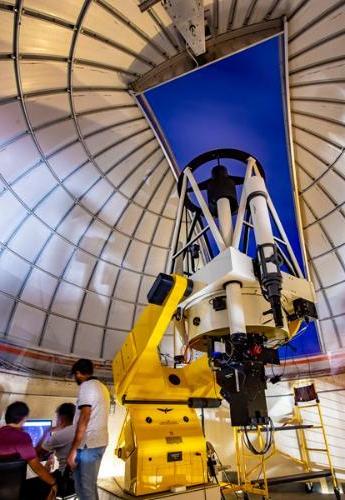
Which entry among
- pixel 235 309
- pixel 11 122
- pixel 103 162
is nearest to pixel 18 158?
pixel 11 122

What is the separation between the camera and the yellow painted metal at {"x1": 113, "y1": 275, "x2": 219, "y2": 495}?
345cm

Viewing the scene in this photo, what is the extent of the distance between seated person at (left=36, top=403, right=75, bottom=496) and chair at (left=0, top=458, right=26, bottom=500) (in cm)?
53

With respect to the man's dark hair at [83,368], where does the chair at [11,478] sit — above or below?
below

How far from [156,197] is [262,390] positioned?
7564mm

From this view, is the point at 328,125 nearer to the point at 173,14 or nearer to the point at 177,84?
the point at 177,84

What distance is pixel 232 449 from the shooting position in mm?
10297

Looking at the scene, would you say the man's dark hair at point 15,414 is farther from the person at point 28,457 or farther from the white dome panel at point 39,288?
the white dome panel at point 39,288

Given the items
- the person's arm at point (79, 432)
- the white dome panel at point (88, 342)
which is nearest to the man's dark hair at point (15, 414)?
the person's arm at point (79, 432)

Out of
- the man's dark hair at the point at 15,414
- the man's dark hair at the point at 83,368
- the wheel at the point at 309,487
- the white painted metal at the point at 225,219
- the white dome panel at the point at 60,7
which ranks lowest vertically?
the wheel at the point at 309,487

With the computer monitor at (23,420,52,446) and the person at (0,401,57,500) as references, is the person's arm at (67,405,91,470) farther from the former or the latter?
the computer monitor at (23,420,52,446)

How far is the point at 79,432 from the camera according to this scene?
3.42 meters

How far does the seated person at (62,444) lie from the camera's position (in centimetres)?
355

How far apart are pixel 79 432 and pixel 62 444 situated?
125 centimetres

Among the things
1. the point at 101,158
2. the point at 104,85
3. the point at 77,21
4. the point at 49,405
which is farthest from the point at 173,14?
the point at 49,405
